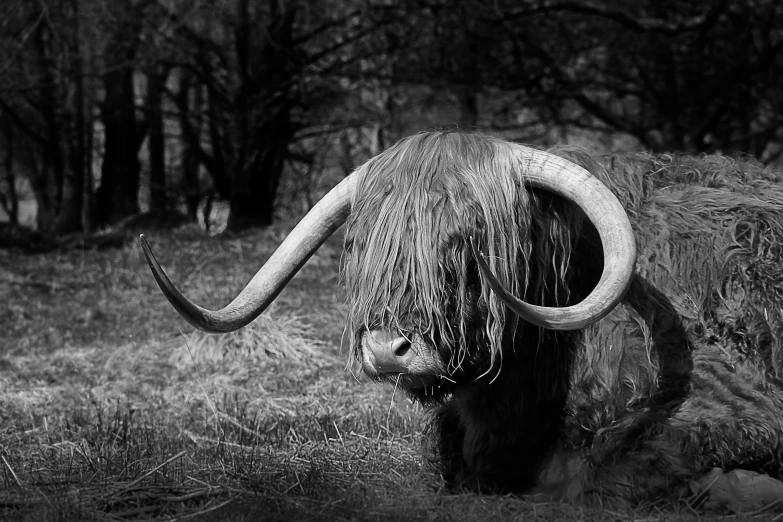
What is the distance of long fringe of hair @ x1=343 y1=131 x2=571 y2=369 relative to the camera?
3342 mm

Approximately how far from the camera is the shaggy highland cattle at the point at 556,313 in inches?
132

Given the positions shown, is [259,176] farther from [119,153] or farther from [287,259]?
[287,259]

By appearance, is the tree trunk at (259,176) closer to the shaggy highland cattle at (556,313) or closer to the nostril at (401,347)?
the shaggy highland cattle at (556,313)

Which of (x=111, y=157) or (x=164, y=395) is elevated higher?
(x=111, y=157)

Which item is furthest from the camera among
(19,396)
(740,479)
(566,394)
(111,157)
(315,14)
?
(111,157)

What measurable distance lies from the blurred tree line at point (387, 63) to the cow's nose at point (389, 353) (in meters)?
9.23

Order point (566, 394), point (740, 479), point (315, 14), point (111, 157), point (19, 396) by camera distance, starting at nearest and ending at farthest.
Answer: point (740, 479), point (566, 394), point (19, 396), point (315, 14), point (111, 157)

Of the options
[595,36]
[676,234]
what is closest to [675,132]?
[595,36]

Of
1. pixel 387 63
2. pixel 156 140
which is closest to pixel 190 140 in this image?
pixel 156 140

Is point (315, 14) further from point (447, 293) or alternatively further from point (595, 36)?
point (447, 293)

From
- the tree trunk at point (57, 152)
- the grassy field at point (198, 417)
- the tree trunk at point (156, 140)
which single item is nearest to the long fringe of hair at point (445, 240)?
the grassy field at point (198, 417)

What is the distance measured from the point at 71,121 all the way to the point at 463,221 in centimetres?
1360

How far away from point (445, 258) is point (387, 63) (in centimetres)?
1027

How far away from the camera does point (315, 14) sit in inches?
528
